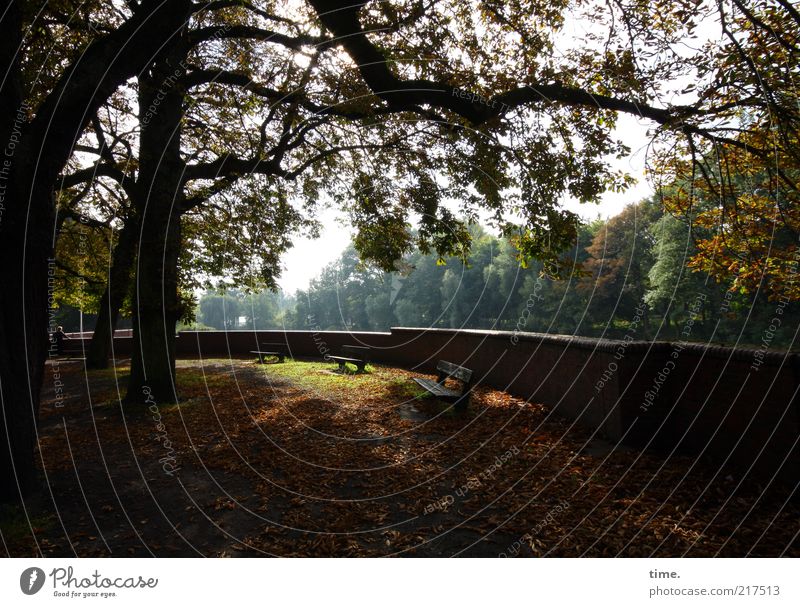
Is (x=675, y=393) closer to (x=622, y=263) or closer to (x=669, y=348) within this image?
(x=669, y=348)

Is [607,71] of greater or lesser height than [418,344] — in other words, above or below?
above

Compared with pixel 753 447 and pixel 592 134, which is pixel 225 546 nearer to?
pixel 753 447

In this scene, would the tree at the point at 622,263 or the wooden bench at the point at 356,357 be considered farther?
the tree at the point at 622,263

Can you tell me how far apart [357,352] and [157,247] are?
7.58m

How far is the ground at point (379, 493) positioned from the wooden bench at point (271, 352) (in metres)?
10.1

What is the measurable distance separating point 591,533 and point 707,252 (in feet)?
26.6

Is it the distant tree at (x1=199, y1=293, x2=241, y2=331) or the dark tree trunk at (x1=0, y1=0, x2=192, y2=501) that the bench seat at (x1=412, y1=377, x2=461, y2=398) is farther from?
the distant tree at (x1=199, y1=293, x2=241, y2=331)

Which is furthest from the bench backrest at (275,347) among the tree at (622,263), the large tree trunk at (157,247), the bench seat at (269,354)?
the tree at (622,263)

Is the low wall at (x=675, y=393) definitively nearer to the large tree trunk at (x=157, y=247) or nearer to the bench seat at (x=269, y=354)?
the large tree trunk at (x=157, y=247)

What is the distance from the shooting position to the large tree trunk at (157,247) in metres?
9.37

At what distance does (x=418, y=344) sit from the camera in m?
15.9

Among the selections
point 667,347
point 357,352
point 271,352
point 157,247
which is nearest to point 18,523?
point 157,247

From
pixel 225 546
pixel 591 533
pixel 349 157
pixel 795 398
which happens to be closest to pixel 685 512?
pixel 591 533
